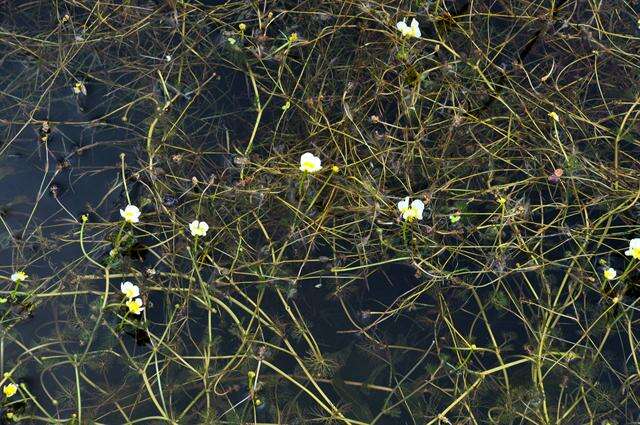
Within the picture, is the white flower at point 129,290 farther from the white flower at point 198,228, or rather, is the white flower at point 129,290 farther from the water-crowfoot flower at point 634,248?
the water-crowfoot flower at point 634,248

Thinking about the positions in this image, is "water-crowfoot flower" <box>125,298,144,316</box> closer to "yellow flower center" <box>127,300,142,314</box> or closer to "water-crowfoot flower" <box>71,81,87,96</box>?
"yellow flower center" <box>127,300,142,314</box>

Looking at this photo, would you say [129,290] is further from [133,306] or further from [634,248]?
[634,248]

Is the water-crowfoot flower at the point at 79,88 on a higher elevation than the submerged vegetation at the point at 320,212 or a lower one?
higher

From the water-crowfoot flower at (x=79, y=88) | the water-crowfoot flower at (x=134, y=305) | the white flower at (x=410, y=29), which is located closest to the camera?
the water-crowfoot flower at (x=134, y=305)

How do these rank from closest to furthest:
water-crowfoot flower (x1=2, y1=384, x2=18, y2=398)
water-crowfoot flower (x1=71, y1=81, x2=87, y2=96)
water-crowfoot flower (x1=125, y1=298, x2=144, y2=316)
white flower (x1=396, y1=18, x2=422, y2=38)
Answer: water-crowfoot flower (x1=2, y1=384, x2=18, y2=398), water-crowfoot flower (x1=125, y1=298, x2=144, y2=316), white flower (x1=396, y1=18, x2=422, y2=38), water-crowfoot flower (x1=71, y1=81, x2=87, y2=96)

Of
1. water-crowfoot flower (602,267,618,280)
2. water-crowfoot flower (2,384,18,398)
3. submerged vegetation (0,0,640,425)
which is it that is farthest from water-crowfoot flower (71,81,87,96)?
water-crowfoot flower (602,267,618,280)

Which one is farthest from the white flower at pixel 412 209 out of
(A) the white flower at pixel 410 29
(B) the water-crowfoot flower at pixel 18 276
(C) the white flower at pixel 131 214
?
(B) the water-crowfoot flower at pixel 18 276

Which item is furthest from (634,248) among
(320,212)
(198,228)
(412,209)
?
(198,228)

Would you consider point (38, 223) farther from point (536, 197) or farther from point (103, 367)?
point (536, 197)
